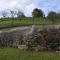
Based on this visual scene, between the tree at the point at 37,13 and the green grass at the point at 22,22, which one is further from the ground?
the tree at the point at 37,13

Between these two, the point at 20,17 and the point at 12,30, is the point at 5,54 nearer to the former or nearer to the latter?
the point at 12,30

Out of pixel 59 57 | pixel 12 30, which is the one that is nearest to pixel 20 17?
pixel 12 30

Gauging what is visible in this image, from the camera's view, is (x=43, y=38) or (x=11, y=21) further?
(x=11, y=21)

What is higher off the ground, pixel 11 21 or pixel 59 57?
pixel 11 21

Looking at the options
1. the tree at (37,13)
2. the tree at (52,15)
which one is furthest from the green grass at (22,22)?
the tree at (37,13)

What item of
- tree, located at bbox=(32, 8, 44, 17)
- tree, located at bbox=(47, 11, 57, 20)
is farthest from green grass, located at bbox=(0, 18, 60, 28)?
tree, located at bbox=(32, 8, 44, 17)

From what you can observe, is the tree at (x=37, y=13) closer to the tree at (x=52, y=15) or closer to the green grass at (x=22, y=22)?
the tree at (x=52, y=15)

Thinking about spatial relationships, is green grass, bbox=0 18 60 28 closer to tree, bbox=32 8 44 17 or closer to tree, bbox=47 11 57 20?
tree, bbox=47 11 57 20

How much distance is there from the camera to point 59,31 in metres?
14.1

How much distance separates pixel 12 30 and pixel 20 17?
2.57m

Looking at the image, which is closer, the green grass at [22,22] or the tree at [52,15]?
the green grass at [22,22]

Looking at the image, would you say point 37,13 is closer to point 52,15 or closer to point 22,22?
point 52,15

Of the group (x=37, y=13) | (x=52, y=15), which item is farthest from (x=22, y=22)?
(x=52, y=15)

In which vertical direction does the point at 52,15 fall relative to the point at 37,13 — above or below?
below
